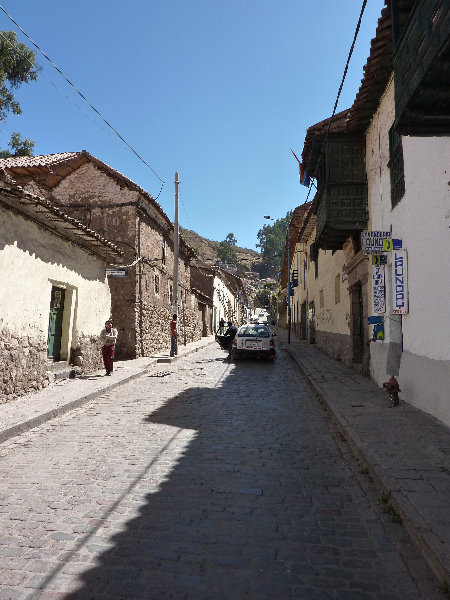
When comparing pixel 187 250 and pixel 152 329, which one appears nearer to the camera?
pixel 152 329

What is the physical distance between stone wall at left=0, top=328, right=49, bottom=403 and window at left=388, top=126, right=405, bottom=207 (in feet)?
26.8

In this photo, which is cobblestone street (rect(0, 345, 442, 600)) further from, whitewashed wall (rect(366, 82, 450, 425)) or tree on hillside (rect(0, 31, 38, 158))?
tree on hillside (rect(0, 31, 38, 158))

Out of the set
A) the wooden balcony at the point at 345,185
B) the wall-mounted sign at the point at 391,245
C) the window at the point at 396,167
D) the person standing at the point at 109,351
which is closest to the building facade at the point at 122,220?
the person standing at the point at 109,351

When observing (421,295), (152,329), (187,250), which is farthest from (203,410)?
(187,250)

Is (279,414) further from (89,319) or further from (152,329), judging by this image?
(152,329)

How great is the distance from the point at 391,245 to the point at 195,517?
20.5 feet

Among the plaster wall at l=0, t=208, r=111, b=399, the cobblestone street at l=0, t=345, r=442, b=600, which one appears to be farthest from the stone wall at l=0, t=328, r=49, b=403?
the cobblestone street at l=0, t=345, r=442, b=600

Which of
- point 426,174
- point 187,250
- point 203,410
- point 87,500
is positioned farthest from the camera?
point 187,250

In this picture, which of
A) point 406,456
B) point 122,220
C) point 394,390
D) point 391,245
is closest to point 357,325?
point 391,245

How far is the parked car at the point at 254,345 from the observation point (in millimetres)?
15600

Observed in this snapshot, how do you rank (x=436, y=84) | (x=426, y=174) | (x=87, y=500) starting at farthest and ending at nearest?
(x=426, y=174) < (x=436, y=84) < (x=87, y=500)

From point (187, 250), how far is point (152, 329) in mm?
9123

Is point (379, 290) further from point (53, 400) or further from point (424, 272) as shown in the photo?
point (53, 400)

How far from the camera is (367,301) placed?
34.9ft
